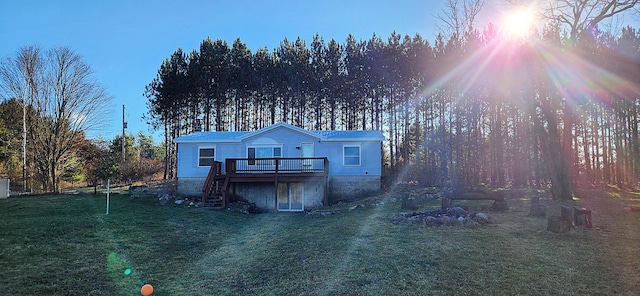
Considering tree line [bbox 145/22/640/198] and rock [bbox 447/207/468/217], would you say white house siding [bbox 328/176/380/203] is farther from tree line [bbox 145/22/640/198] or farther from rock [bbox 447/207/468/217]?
rock [bbox 447/207/468/217]

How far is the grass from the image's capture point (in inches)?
195

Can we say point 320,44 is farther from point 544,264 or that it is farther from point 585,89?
point 544,264

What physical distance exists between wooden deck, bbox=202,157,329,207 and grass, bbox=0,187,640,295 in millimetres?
6469

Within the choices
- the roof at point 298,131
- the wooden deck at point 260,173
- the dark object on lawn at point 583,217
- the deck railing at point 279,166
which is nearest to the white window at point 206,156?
the roof at point 298,131

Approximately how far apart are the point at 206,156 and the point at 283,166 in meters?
4.87

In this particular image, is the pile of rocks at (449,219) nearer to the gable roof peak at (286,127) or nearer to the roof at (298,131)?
the roof at (298,131)

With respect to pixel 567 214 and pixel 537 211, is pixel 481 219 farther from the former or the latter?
pixel 537 211

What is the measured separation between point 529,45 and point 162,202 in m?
17.5

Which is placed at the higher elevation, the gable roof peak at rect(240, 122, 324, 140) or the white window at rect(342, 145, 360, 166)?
the gable roof peak at rect(240, 122, 324, 140)

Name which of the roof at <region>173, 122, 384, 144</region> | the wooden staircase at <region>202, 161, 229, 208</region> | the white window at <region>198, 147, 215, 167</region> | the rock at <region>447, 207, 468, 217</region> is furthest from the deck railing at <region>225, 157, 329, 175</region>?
the rock at <region>447, 207, 468, 217</region>

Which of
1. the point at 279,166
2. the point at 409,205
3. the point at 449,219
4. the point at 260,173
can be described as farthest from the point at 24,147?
the point at 449,219

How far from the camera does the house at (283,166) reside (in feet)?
59.5

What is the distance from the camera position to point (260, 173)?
59.7ft

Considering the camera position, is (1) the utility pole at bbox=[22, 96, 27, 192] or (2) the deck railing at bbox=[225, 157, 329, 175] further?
(1) the utility pole at bbox=[22, 96, 27, 192]
